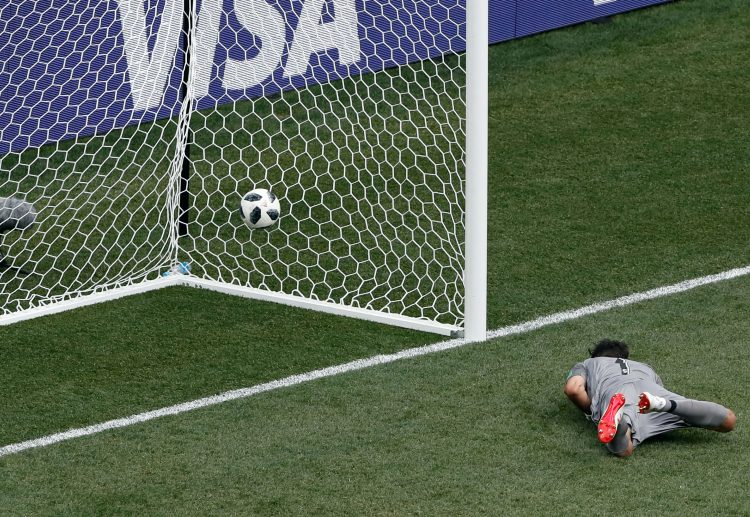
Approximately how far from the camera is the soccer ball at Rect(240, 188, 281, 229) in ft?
24.2

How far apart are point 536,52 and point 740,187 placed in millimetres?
2690

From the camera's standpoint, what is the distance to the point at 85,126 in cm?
831

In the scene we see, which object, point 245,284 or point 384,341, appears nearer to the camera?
point 384,341

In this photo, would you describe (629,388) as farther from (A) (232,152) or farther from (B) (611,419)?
(A) (232,152)

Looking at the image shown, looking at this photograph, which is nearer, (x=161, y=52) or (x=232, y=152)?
(x=161, y=52)

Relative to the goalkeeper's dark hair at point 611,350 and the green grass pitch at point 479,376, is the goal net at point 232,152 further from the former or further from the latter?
the goalkeeper's dark hair at point 611,350

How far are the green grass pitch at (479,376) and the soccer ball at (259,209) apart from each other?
1.84 feet

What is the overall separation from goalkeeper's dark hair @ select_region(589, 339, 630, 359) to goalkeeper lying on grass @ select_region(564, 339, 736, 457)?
0.39ft

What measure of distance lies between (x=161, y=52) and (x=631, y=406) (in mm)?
3765

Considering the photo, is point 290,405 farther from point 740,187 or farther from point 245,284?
point 740,187

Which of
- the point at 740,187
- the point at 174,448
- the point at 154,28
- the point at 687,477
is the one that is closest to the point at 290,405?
the point at 174,448

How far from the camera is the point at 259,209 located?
7383 mm

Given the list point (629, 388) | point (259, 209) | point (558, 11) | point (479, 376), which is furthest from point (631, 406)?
point (558, 11)

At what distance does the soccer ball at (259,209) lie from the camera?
290 inches
